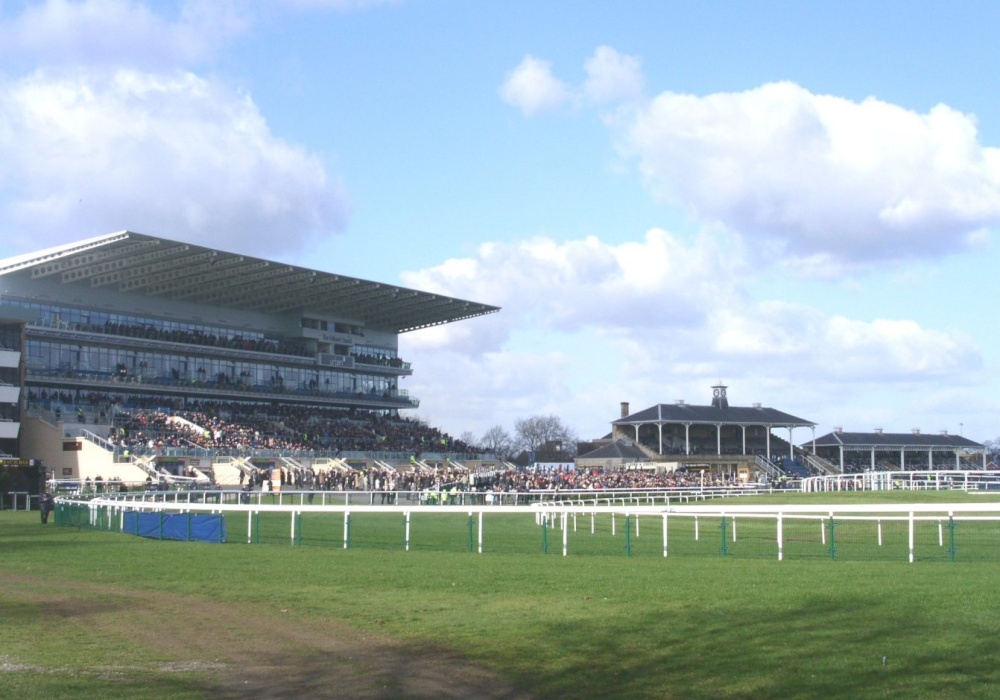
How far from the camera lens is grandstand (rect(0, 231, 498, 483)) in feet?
176

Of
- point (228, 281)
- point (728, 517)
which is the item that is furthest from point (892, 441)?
point (728, 517)

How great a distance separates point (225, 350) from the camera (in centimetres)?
6950

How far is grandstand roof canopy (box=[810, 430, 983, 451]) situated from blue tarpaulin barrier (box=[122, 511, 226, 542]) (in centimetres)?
6605

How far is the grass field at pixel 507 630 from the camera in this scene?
32.8 ft

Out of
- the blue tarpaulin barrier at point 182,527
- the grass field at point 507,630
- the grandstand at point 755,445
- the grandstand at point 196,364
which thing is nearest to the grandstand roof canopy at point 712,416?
the grandstand at point 755,445

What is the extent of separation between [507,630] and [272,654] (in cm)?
279

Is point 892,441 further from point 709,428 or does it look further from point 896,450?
point 709,428

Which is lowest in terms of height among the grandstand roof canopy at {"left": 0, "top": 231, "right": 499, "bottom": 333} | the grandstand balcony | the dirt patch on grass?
the dirt patch on grass

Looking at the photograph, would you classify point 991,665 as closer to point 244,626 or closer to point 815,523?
point 244,626

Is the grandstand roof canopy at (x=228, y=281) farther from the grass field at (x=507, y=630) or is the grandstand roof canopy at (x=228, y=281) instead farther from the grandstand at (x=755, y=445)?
the grass field at (x=507, y=630)

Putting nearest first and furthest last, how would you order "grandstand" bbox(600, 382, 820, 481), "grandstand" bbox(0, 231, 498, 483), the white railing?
the white railing < "grandstand" bbox(0, 231, 498, 483) < "grandstand" bbox(600, 382, 820, 481)

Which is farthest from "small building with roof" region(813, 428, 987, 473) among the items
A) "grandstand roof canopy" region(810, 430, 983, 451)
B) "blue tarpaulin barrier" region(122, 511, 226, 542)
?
"blue tarpaulin barrier" region(122, 511, 226, 542)

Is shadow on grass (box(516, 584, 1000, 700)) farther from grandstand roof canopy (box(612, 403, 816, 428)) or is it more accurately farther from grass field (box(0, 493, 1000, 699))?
grandstand roof canopy (box(612, 403, 816, 428))

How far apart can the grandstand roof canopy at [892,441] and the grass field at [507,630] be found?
68.7 metres
